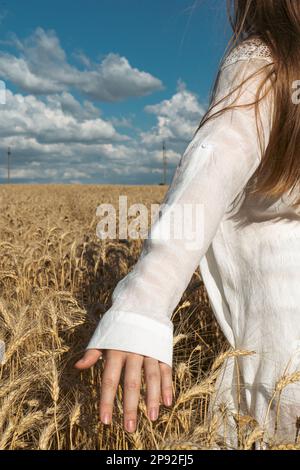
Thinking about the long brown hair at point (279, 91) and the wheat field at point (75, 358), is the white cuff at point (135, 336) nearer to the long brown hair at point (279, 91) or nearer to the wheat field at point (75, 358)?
the wheat field at point (75, 358)

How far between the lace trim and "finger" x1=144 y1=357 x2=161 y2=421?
715 mm

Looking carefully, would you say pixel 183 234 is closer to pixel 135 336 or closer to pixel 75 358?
pixel 135 336

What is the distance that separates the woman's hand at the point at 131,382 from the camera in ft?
2.93

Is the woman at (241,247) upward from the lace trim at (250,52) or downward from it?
downward

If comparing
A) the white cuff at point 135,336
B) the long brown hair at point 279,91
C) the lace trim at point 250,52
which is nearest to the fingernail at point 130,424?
the white cuff at point 135,336

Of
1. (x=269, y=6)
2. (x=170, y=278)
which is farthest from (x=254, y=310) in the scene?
(x=269, y=6)

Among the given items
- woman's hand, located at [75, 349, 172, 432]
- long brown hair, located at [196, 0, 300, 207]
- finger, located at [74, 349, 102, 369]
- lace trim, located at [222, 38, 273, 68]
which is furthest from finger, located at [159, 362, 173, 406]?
lace trim, located at [222, 38, 273, 68]

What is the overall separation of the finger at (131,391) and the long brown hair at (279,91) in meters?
0.51

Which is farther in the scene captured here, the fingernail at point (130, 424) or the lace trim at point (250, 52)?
the lace trim at point (250, 52)

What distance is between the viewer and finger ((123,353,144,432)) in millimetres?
893

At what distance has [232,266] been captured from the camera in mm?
1395

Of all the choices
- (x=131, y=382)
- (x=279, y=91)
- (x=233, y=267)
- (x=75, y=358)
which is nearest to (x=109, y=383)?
(x=131, y=382)

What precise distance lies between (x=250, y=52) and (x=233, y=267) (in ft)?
1.76

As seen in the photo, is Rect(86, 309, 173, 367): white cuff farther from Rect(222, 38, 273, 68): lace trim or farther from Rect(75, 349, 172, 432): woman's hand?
Rect(222, 38, 273, 68): lace trim
